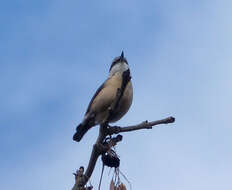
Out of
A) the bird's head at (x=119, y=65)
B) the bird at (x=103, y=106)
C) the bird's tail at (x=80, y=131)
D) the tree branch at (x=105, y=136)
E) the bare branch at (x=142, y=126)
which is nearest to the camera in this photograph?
the tree branch at (x=105, y=136)

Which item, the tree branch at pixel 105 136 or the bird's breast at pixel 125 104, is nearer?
the tree branch at pixel 105 136

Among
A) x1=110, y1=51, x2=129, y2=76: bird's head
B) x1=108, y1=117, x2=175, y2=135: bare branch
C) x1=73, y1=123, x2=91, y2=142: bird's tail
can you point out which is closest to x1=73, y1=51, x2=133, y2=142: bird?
x1=73, y1=123, x2=91, y2=142: bird's tail

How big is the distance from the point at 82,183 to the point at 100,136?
658 millimetres

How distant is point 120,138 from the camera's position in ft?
12.5

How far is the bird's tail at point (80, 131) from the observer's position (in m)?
5.94

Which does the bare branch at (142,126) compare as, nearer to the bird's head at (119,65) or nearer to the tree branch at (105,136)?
the tree branch at (105,136)

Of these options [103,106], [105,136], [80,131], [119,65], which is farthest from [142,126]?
[119,65]

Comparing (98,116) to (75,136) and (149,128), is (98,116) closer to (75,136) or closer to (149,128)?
(75,136)

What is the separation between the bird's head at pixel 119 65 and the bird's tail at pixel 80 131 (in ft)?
4.52

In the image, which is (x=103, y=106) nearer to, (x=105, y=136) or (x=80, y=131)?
(x=80, y=131)

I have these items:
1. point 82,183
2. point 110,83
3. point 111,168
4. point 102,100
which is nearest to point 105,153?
point 111,168

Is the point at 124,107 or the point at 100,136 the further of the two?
the point at 124,107

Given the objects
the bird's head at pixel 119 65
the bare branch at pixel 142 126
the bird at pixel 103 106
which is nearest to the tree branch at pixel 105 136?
the bare branch at pixel 142 126

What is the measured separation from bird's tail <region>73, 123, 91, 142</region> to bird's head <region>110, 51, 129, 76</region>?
4.52 feet
